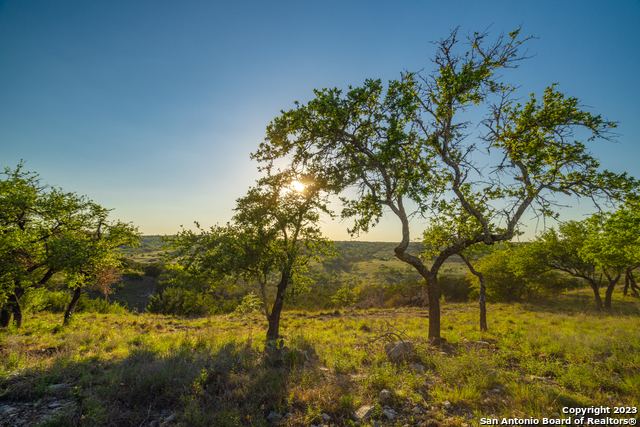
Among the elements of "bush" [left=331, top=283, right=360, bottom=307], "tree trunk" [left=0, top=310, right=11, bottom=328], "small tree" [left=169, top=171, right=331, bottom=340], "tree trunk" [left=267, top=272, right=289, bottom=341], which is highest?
"small tree" [left=169, top=171, right=331, bottom=340]

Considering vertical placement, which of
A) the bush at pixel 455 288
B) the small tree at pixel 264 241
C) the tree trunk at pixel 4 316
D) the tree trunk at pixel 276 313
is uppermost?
the small tree at pixel 264 241

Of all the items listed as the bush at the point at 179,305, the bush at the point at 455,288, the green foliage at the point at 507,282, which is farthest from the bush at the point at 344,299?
the green foliage at the point at 507,282

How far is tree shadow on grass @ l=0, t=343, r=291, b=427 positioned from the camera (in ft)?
13.8

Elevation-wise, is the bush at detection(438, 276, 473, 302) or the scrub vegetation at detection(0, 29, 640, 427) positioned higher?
the scrub vegetation at detection(0, 29, 640, 427)

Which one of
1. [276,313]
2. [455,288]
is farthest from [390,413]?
[455,288]

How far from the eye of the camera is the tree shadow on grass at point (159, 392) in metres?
4.22

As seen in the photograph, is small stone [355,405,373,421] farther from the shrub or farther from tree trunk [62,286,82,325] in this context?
the shrub

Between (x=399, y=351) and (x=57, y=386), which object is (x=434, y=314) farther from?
(x=57, y=386)

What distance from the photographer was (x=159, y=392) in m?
5.21

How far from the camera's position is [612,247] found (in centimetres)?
1658

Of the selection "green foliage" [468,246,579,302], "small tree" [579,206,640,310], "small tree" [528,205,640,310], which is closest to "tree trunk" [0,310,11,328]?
"small tree" [579,206,640,310]

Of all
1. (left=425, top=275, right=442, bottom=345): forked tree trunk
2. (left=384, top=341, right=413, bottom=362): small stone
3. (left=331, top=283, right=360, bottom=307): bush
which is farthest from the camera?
(left=331, top=283, right=360, bottom=307): bush

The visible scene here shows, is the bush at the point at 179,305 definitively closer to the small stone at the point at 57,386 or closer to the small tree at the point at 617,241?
the small stone at the point at 57,386

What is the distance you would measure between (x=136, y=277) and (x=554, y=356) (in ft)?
179
